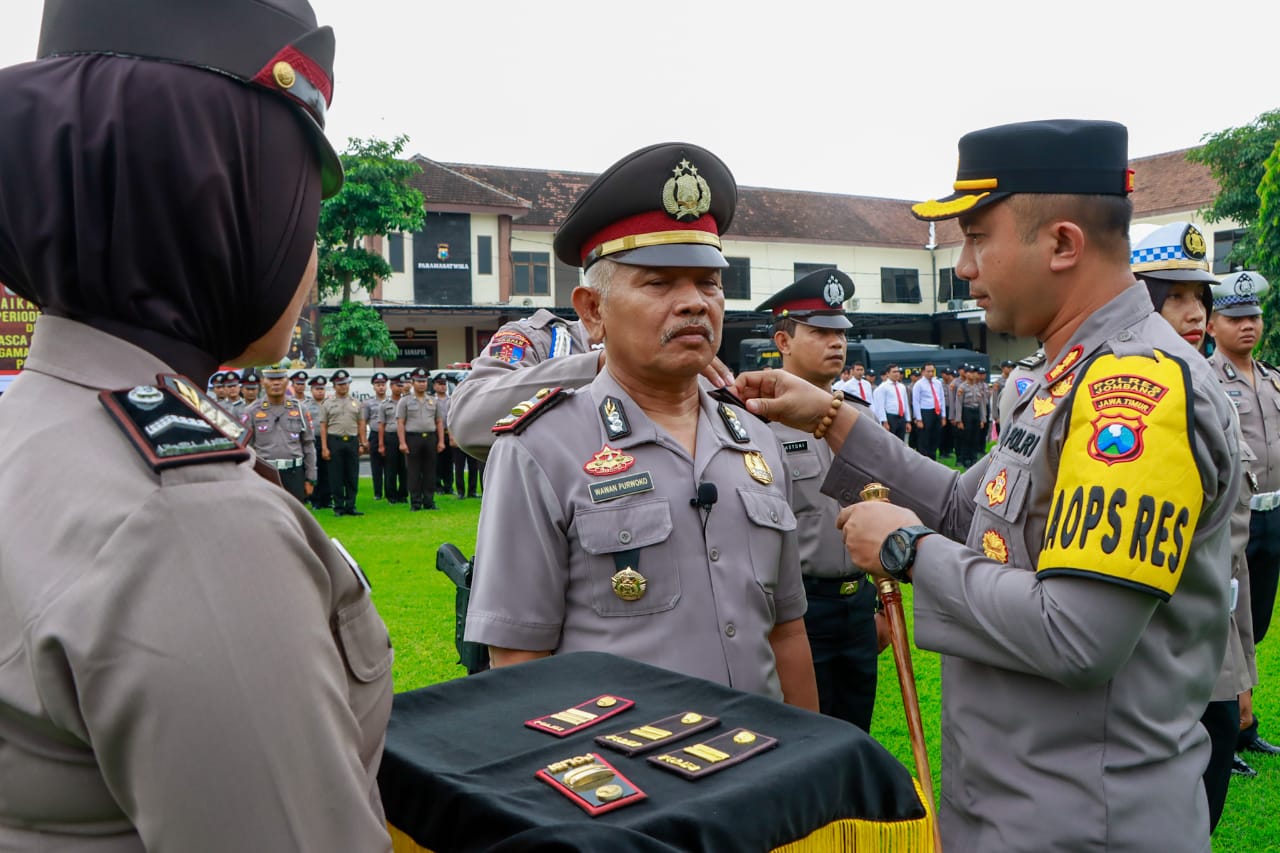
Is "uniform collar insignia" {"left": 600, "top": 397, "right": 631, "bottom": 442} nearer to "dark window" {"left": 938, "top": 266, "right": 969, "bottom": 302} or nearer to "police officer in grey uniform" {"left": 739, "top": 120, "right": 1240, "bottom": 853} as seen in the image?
"police officer in grey uniform" {"left": 739, "top": 120, "right": 1240, "bottom": 853}

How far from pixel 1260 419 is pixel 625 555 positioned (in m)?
4.55

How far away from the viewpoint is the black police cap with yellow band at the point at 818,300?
5.20 m

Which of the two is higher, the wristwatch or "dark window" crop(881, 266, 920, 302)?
"dark window" crop(881, 266, 920, 302)

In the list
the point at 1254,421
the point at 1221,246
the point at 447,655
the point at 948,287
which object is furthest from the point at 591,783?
the point at 948,287

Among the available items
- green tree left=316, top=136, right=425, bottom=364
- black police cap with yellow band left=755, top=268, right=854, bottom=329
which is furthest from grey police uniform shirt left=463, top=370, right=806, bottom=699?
green tree left=316, top=136, right=425, bottom=364

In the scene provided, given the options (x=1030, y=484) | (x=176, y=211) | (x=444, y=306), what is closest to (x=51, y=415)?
(x=176, y=211)

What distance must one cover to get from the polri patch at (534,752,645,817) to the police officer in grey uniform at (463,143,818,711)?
1.06m

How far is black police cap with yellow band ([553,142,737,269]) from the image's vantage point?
254cm

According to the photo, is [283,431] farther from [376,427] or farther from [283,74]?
[283,74]

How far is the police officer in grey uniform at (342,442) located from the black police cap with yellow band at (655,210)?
1312 cm

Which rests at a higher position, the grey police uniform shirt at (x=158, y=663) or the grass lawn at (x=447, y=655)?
the grey police uniform shirt at (x=158, y=663)

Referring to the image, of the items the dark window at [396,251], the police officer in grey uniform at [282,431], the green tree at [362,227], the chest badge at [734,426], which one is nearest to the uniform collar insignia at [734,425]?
the chest badge at [734,426]

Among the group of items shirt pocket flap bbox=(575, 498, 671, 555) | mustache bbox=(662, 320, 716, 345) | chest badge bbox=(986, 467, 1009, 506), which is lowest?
shirt pocket flap bbox=(575, 498, 671, 555)

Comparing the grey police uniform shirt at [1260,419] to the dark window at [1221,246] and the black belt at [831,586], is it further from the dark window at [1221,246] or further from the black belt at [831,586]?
the dark window at [1221,246]
